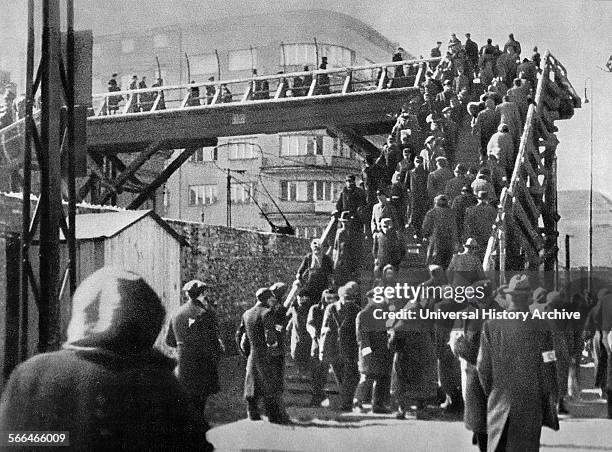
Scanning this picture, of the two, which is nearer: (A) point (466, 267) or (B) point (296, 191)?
(A) point (466, 267)

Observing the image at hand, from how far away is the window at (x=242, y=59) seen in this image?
5.72 metres

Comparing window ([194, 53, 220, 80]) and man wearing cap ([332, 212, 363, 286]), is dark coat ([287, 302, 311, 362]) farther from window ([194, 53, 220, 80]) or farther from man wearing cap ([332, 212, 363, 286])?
window ([194, 53, 220, 80])

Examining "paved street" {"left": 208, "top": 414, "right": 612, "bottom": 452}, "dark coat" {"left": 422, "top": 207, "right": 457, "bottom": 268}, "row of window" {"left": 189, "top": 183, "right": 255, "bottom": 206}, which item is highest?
"row of window" {"left": 189, "top": 183, "right": 255, "bottom": 206}

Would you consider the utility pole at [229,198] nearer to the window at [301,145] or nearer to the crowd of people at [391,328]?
the window at [301,145]

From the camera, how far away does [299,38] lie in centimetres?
562

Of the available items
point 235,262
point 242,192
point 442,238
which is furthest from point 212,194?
point 442,238

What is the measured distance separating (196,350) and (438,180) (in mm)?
1783

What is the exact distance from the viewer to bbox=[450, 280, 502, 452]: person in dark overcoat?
4949mm

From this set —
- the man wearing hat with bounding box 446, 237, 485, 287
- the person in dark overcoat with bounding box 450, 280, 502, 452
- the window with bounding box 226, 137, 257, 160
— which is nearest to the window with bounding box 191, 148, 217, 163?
the window with bounding box 226, 137, 257, 160

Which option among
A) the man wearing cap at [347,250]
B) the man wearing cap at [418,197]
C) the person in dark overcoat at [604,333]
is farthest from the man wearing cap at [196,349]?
the person in dark overcoat at [604,333]

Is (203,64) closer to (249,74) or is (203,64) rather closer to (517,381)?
(249,74)

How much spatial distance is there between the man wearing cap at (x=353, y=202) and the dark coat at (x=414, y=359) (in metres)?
0.71

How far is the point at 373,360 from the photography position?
17.1 ft

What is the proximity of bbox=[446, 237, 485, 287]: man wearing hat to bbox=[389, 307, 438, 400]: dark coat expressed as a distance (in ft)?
0.86
